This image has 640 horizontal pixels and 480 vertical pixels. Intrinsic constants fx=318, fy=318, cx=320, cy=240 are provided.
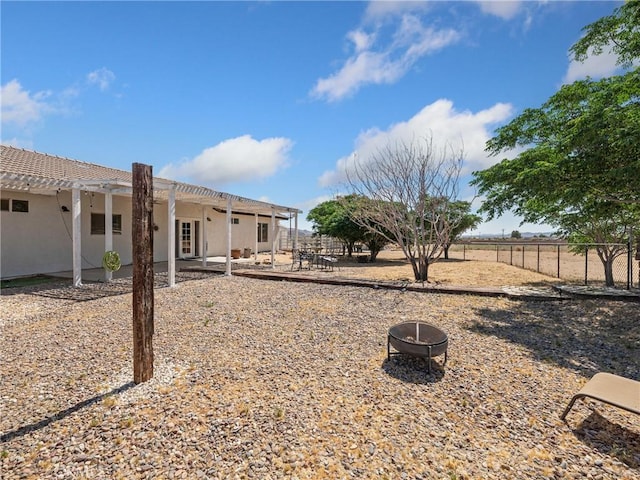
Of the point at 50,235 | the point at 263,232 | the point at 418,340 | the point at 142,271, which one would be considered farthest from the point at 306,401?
the point at 263,232

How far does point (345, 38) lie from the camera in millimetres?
8453

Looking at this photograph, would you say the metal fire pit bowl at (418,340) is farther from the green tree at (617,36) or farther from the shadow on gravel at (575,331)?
the green tree at (617,36)

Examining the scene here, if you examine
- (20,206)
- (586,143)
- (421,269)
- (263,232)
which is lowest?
(421,269)

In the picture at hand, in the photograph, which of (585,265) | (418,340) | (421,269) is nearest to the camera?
(418,340)

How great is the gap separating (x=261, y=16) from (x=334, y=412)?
8.68 meters

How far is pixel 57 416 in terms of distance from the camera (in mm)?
2760

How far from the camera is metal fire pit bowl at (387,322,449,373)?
142 inches

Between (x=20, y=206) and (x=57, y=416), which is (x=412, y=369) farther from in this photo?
(x=20, y=206)

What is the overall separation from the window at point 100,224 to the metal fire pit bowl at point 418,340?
11.0 metres

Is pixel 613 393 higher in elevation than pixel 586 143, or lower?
lower

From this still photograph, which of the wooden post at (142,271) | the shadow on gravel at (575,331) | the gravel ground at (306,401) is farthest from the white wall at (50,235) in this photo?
the shadow on gravel at (575,331)

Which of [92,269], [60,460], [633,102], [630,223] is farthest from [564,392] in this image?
[92,269]

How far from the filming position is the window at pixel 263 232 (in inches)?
832

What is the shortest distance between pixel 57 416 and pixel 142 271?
1395 mm
